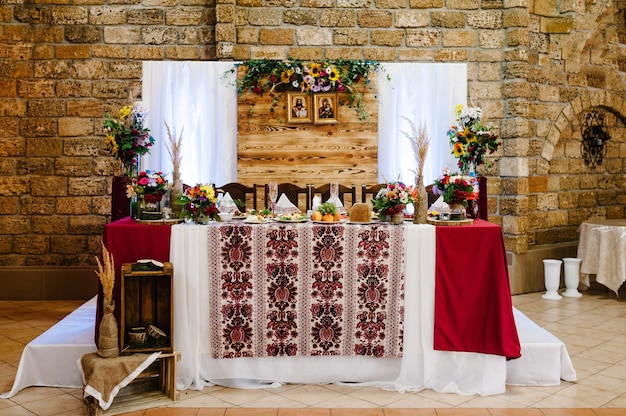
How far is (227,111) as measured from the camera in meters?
6.61

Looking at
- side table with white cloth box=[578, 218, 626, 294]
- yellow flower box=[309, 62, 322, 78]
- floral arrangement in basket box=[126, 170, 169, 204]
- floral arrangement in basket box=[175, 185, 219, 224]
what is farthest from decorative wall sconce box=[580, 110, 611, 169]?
floral arrangement in basket box=[126, 170, 169, 204]

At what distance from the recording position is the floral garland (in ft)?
21.1

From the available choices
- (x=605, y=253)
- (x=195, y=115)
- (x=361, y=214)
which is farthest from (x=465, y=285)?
(x=195, y=115)

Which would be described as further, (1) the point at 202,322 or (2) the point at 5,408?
(1) the point at 202,322

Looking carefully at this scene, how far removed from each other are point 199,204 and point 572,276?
177 inches

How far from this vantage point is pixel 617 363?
4562 mm

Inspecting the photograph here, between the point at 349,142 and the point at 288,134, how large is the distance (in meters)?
0.61

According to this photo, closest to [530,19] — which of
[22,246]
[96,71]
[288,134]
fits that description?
[288,134]

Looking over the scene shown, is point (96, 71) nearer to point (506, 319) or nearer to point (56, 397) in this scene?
point (56, 397)

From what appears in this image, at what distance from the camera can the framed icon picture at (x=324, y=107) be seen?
6523 mm

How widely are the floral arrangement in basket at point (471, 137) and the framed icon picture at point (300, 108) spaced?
78.0 inches

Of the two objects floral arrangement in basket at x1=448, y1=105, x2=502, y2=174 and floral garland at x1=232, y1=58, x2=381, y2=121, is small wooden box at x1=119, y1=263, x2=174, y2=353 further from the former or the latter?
floral garland at x1=232, y1=58, x2=381, y2=121

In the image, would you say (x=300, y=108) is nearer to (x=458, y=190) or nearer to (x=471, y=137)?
(x=471, y=137)

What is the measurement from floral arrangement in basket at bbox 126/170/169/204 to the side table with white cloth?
459 cm
